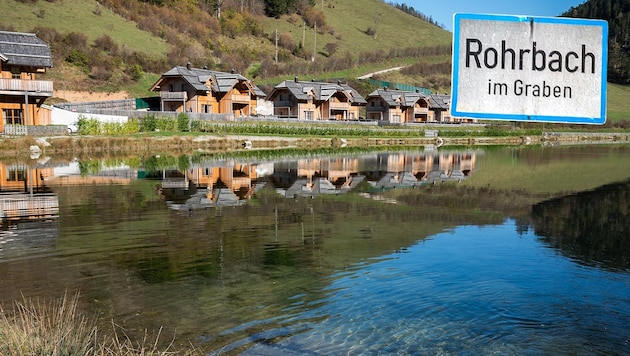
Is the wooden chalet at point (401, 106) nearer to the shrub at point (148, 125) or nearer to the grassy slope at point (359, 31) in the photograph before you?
the grassy slope at point (359, 31)

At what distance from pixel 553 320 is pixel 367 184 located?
20.9 metres

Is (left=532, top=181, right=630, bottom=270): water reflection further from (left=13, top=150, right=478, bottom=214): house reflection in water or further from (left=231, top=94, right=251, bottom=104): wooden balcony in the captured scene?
(left=231, top=94, right=251, bottom=104): wooden balcony

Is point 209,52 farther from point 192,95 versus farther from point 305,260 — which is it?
point 305,260

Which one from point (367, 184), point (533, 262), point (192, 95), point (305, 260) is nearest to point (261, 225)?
point (305, 260)

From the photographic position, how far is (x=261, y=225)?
1922 cm

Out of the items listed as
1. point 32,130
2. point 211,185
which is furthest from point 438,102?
point 211,185

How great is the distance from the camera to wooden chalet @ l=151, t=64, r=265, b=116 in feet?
247

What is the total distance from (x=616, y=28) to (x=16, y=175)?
16694cm

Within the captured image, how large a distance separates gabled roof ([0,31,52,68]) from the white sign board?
54994mm

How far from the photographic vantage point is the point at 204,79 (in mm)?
76375

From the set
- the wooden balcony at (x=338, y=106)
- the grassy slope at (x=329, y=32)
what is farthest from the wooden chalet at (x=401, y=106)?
the grassy slope at (x=329, y=32)

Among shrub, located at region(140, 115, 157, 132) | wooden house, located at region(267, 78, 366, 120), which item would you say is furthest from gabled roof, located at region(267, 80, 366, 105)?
shrub, located at region(140, 115, 157, 132)

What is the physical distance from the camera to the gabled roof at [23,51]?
51344 mm

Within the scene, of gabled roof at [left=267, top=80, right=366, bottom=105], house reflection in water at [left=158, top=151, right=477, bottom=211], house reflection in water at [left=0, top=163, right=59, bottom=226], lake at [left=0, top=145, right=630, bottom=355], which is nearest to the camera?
lake at [left=0, top=145, right=630, bottom=355]
